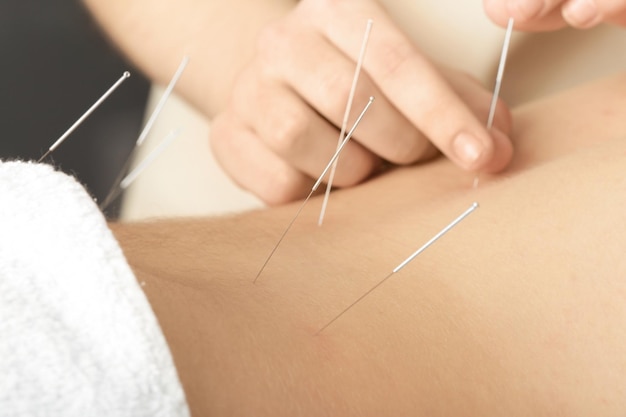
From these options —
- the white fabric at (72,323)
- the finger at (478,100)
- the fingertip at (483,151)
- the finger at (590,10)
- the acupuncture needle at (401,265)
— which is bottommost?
the finger at (478,100)

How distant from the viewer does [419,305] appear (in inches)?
26.5

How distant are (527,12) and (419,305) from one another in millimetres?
457

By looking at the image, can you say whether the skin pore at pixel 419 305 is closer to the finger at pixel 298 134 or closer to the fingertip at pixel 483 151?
the fingertip at pixel 483 151

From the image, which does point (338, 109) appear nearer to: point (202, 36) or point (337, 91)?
point (337, 91)

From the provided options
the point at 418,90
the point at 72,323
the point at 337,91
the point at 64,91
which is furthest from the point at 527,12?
the point at 64,91

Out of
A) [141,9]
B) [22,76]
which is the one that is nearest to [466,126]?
[141,9]

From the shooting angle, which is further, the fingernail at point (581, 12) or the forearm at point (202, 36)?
the forearm at point (202, 36)

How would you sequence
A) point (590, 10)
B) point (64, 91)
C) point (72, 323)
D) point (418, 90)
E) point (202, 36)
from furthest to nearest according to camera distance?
point (64, 91) < point (202, 36) < point (418, 90) < point (590, 10) < point (72, 323)

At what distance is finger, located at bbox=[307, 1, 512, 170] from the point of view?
97cm

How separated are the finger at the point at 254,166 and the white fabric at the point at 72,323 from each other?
628 millimetres

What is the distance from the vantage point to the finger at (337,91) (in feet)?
3.43

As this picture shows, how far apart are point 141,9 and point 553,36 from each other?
84 centimetres

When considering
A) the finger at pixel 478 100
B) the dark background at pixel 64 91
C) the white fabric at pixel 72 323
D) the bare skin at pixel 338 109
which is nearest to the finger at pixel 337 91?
the bare skin at pixel 338 109

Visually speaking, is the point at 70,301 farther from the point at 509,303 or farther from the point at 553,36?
the point at 553,36
